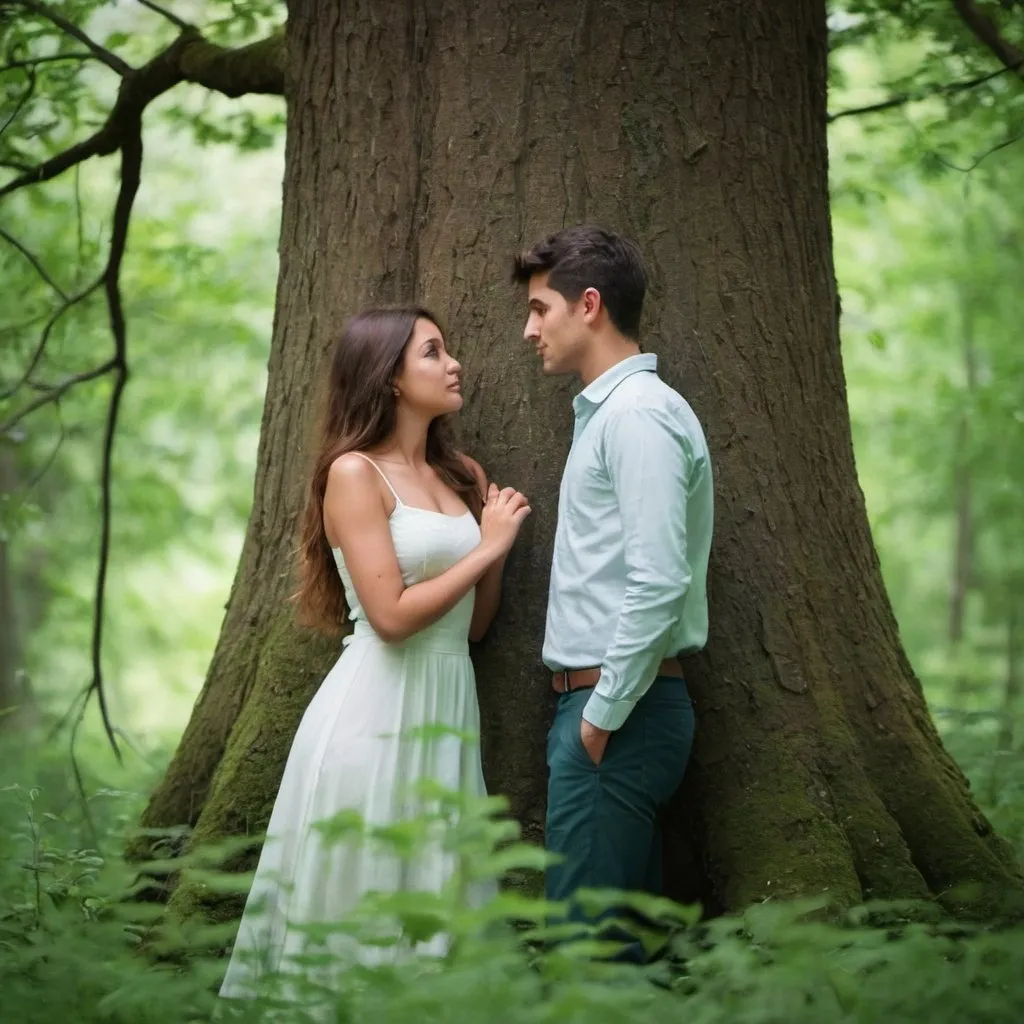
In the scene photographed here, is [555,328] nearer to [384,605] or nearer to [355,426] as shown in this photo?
[355,426]

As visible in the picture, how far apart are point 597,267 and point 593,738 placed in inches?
57.9

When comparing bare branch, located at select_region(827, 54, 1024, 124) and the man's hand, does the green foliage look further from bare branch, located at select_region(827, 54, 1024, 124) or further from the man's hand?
bare branch, located at select_region(827, 54, 1024, 124)

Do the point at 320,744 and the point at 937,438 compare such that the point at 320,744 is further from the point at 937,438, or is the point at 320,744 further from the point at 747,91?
the point at 937,438

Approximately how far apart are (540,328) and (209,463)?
16.7 meters

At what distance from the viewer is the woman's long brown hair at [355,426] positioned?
4.42 m

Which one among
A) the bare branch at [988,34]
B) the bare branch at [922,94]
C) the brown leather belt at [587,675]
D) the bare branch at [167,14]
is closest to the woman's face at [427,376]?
the brown leather belt at [587,675]

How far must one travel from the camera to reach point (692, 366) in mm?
4551

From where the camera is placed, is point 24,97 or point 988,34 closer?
point 988,34

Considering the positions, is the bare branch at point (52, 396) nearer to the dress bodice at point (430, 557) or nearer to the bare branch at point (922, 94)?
the dress bodice at point (430, 557)

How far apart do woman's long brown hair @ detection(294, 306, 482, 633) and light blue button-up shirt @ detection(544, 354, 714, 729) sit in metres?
0.56

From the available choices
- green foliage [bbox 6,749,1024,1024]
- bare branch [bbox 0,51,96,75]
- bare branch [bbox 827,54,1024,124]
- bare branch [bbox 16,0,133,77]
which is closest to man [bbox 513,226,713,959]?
green foliage [bbox 6,749,1024,1024]

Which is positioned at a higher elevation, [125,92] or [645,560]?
[125,92]

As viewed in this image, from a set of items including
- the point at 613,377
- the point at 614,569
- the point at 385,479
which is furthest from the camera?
the point at 385,479

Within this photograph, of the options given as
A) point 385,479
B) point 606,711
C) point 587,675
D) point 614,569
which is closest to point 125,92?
point 385,479
